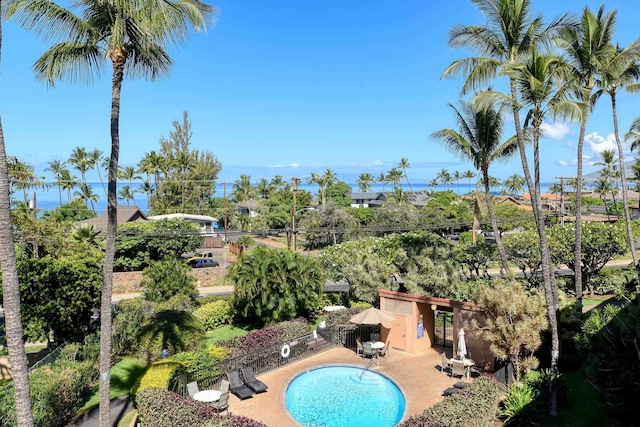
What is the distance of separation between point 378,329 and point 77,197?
7489 centimetres

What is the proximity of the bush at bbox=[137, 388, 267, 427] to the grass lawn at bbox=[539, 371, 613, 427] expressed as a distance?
8.59 metres

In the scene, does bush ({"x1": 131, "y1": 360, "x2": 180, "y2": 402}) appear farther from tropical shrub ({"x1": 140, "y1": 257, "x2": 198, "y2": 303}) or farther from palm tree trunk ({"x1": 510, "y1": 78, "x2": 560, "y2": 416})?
palm tree trunk ({"x1": 510, "y1": 78, "x2": 560, "y2": 416})

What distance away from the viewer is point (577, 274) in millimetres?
17609

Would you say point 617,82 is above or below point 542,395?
above

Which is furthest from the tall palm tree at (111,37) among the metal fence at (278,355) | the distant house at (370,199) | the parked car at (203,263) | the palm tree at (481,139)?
the distant house at (370,199)

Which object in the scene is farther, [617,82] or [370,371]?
[617,82]

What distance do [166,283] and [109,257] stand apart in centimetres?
1356

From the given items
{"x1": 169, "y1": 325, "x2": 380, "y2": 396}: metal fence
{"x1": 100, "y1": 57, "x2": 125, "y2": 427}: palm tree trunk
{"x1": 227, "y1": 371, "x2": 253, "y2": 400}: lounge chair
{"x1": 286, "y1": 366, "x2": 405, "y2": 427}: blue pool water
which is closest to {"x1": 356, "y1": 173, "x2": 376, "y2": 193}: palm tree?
{"x1": 169, "y1": 325, "x2": 380, "y2": 396}: metal fence

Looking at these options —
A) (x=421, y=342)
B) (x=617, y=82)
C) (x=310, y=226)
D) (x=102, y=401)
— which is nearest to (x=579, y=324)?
(x=421, y=342)

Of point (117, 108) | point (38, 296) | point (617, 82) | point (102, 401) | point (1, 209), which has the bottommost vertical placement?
point (102, 401)

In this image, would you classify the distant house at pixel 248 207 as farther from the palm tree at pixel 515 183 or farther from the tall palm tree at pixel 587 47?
the palm tree at pixel 515 183

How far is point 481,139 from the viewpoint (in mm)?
19828

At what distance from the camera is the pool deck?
13.4 metres

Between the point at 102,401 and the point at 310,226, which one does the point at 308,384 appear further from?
the point at 310,226
